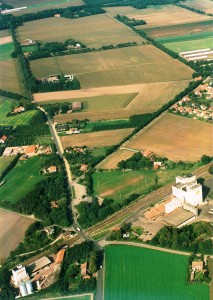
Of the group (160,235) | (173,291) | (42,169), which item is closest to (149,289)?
(173,291)

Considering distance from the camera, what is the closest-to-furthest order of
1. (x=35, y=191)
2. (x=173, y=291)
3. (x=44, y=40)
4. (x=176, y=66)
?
(x=173, y=291)
(x=35, y=191)
(x=176, y=66)
(x=44, y=40)

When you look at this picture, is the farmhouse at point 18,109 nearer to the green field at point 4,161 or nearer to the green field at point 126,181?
the green field at point 4,161

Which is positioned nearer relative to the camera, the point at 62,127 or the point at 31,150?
the point at 31,150

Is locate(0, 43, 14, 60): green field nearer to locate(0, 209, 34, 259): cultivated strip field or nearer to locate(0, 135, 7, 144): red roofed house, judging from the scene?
locate(0, 135, 7, 144): red roofed house

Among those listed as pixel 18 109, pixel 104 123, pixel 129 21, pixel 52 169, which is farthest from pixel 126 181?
pixel 129 21

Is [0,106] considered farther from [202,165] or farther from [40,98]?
[202,165]

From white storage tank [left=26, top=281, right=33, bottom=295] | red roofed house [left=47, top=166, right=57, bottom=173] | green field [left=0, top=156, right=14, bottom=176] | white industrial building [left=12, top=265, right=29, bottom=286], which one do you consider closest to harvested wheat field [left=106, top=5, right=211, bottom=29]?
green field [left=0, top=156, right=14, bottom=176]

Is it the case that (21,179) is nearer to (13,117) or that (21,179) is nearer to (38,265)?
(38,265)
